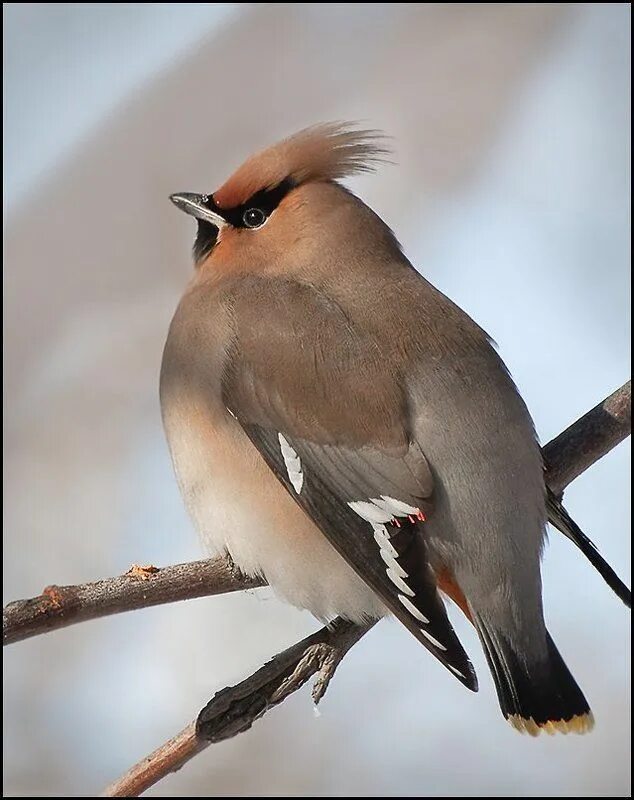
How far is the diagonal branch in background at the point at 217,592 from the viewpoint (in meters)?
2.81

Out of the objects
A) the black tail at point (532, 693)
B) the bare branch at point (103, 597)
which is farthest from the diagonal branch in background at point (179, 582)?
the black tail at point (532, 693)

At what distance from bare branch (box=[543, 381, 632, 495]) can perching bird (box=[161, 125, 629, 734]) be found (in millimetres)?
115

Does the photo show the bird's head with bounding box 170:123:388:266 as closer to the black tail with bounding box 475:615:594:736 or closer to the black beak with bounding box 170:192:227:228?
the black beak with bounding box 170:192:227:228

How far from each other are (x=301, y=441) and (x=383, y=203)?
11.1 ft

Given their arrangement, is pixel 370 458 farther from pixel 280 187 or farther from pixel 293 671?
pixel 280 187

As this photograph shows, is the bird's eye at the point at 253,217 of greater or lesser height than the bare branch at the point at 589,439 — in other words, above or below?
above

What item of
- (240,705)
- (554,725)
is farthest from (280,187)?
(554,725)

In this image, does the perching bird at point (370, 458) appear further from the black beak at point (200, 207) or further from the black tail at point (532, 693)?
the black beak at point (200, 207)

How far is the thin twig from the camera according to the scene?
302 cm

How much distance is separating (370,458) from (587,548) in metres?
0.62

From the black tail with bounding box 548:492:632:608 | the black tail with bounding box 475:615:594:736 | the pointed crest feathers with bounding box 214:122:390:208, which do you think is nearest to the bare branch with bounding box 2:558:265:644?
the black tail with bounding box 475:615:594:736

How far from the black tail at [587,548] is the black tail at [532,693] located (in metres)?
0.28

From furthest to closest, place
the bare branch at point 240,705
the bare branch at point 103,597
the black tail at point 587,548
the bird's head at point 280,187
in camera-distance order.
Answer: the bird's head at point 280,187 → the black tail at point 587,548 → the bare branch at point 240,705 → the bare branch at point 103,597

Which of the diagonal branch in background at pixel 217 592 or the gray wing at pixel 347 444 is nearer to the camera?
the diagonal branch in background at pixel 217 592
